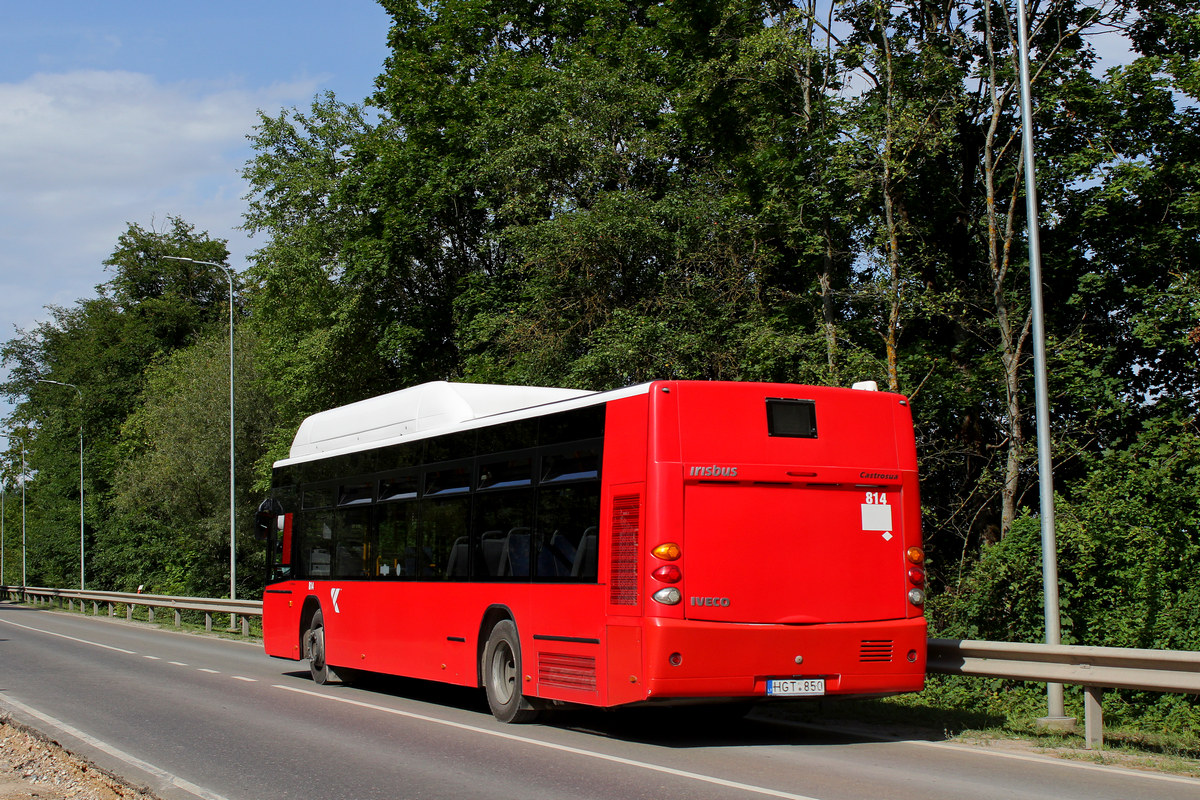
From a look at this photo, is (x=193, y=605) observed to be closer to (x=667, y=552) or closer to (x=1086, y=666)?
(x=667, y=552)

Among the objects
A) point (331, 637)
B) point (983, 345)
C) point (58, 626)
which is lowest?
point (58, 626)

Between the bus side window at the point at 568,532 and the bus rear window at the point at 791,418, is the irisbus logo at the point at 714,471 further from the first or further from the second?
the bus side window at the point at 568,532

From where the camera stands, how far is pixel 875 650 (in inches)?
395

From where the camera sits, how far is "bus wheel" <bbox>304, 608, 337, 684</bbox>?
1639 cm

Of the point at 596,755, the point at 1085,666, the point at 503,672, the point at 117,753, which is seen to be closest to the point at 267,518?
the point at 503,672

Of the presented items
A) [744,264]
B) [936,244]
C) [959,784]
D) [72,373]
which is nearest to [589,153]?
[744,264]

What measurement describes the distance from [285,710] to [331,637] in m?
2.80

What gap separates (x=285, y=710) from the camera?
13070mm

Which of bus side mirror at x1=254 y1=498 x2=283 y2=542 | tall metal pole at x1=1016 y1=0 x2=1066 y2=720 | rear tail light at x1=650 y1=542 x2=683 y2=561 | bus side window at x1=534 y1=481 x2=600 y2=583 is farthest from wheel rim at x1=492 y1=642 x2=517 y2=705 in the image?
bus side mirror at x1=254 y1=498 x2=283 y2=542

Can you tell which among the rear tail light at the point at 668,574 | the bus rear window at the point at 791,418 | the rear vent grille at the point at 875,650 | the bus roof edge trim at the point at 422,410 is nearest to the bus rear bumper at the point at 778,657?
the rear vent grille at the point at 875,650

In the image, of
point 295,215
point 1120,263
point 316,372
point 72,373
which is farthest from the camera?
point 72,373

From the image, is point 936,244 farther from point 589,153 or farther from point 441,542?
point 441,542

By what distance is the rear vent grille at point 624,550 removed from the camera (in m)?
9.60

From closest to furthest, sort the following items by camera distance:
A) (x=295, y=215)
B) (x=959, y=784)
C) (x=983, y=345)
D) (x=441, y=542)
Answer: (x=959, y=784) < (x=441, y=542) < (x=983, y=345) < (x=295, y=215)
